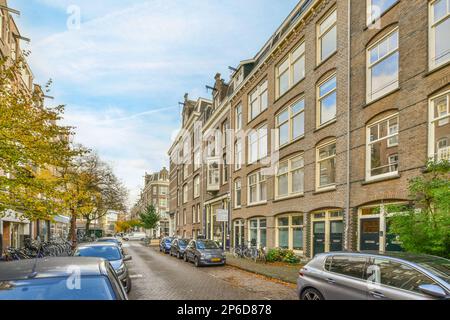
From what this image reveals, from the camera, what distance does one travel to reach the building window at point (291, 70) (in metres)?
19.2

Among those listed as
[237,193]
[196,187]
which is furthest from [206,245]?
[196,187]

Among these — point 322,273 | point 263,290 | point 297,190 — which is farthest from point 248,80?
point 322,273

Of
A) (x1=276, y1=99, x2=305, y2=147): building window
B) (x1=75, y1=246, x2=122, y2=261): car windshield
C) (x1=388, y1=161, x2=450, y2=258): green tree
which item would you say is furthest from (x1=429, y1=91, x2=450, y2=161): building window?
(x1=75, y1=246, x2=122, y2=261): car windshield

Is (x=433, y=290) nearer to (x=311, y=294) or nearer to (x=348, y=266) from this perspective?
(x=348, y=266)

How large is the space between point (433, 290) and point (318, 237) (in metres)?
11.9

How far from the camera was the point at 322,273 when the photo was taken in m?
6.70

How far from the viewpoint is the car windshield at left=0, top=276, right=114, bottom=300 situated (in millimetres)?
3023

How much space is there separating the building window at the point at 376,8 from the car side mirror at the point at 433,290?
11.4 m

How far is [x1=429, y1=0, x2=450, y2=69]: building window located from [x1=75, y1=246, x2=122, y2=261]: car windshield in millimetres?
11678

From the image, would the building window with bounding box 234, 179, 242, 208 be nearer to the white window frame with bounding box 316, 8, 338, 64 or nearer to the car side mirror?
the white window frame with bounding box 316, 8, 338, 64

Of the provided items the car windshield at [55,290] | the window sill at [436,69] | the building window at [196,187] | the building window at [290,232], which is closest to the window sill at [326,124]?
the building window at [290,232]

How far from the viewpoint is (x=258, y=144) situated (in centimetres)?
2416

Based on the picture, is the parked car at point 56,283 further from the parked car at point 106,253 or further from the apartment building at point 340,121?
the apartment building at point 340,121

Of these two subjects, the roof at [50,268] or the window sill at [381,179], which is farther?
the window sill at [381,179]
